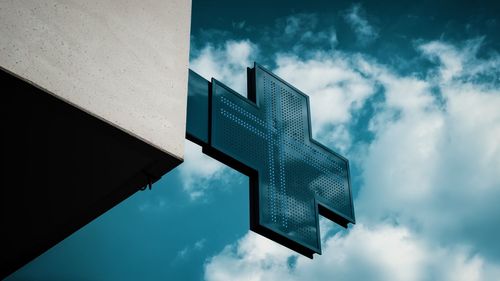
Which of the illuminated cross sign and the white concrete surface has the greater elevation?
the illuminated cross sign

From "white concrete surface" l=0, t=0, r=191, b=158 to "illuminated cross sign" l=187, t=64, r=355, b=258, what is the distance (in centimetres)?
103

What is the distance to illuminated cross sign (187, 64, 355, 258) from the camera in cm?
539

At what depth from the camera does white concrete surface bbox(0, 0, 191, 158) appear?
325 cm

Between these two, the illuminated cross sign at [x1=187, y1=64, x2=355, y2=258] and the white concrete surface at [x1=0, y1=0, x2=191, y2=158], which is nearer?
→ the white concrete surface at [x1=0, y1=0, x2=191, y2=158]

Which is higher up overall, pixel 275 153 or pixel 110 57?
pixel 275 153

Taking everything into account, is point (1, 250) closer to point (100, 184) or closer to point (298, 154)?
point (100, 184)

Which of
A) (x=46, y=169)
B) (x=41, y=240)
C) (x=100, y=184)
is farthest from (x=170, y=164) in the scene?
(x=41, y=240)

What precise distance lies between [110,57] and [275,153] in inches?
102

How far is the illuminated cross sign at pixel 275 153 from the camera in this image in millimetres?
5395

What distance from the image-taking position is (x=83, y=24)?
3.67 meters

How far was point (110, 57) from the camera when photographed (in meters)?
3.76

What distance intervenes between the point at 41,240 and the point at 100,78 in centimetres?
171

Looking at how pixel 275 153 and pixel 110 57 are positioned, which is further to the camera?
pixel 275 153

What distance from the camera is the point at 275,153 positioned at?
5.95m
